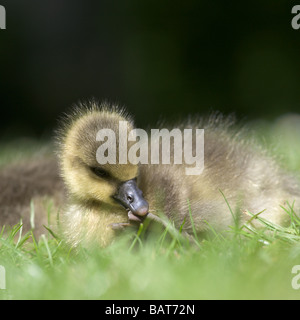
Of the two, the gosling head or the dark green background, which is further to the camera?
the dark green background

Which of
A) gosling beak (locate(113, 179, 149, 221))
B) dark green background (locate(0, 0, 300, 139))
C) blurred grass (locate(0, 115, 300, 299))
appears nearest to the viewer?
blurred grass (locate(0, 115, 300, 299))

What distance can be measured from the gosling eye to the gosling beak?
0.18ft

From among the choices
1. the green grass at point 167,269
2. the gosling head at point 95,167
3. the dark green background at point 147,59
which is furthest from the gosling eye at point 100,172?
the dark green background at point 147,59

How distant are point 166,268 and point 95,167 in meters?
0.45

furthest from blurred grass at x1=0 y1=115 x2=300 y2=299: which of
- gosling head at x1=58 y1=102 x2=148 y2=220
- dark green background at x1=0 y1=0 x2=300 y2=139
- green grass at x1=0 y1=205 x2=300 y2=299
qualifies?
dark green background at x1=0 y1=0 x2=300 y2=139

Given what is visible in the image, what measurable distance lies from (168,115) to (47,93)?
1.17 meters

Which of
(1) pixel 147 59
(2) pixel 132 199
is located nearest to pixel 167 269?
(2) pixel 132 199

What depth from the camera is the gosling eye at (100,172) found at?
1.51m

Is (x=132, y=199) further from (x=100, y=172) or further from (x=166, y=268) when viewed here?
(x=166, y=268)

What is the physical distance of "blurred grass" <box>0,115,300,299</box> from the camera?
3.54 feet

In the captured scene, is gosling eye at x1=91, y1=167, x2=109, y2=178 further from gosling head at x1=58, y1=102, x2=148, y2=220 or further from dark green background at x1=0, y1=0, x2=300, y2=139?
dark green background at x1=0, y1=0, x2=300, y2=139

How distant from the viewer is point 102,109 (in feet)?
5.60
